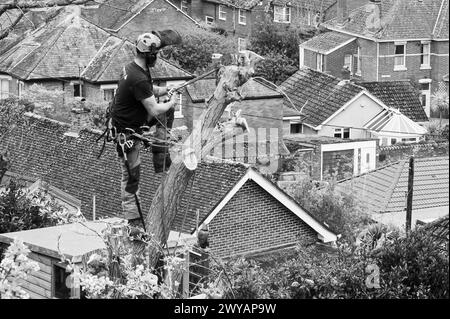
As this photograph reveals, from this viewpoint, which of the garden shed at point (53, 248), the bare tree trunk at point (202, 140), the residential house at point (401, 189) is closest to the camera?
the bare tree trunk at point (202, 140)

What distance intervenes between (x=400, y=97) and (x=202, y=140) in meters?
37.4

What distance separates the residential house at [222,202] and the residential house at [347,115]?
62.5ft

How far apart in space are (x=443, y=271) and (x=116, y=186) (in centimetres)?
1382

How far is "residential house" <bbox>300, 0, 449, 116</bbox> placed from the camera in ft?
175

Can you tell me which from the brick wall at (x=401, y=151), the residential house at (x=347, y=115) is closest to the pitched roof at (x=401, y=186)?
the brick wall at (x=401, y=151)

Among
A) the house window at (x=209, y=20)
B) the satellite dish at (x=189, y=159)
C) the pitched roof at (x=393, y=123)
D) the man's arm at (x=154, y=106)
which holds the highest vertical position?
the man's arm at (x=154, y=106)

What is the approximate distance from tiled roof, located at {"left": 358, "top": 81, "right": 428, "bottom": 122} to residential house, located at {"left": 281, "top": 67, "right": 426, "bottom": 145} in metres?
0.26

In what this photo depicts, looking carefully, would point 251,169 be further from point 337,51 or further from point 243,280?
point 337,51

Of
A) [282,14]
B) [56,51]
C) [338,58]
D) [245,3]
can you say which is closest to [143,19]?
[56,51]

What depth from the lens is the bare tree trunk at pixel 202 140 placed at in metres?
12.6

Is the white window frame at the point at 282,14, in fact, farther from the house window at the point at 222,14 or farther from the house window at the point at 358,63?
the house window at the point at 358,63

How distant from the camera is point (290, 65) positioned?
5659 centimetres

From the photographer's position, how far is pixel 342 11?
189 feet

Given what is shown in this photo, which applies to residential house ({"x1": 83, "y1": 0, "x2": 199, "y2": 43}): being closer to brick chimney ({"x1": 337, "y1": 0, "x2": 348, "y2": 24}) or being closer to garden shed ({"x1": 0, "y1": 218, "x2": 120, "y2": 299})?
brick chimney ({"x1": 337, "y1": 0, "x2": 348, "y2": 24})
